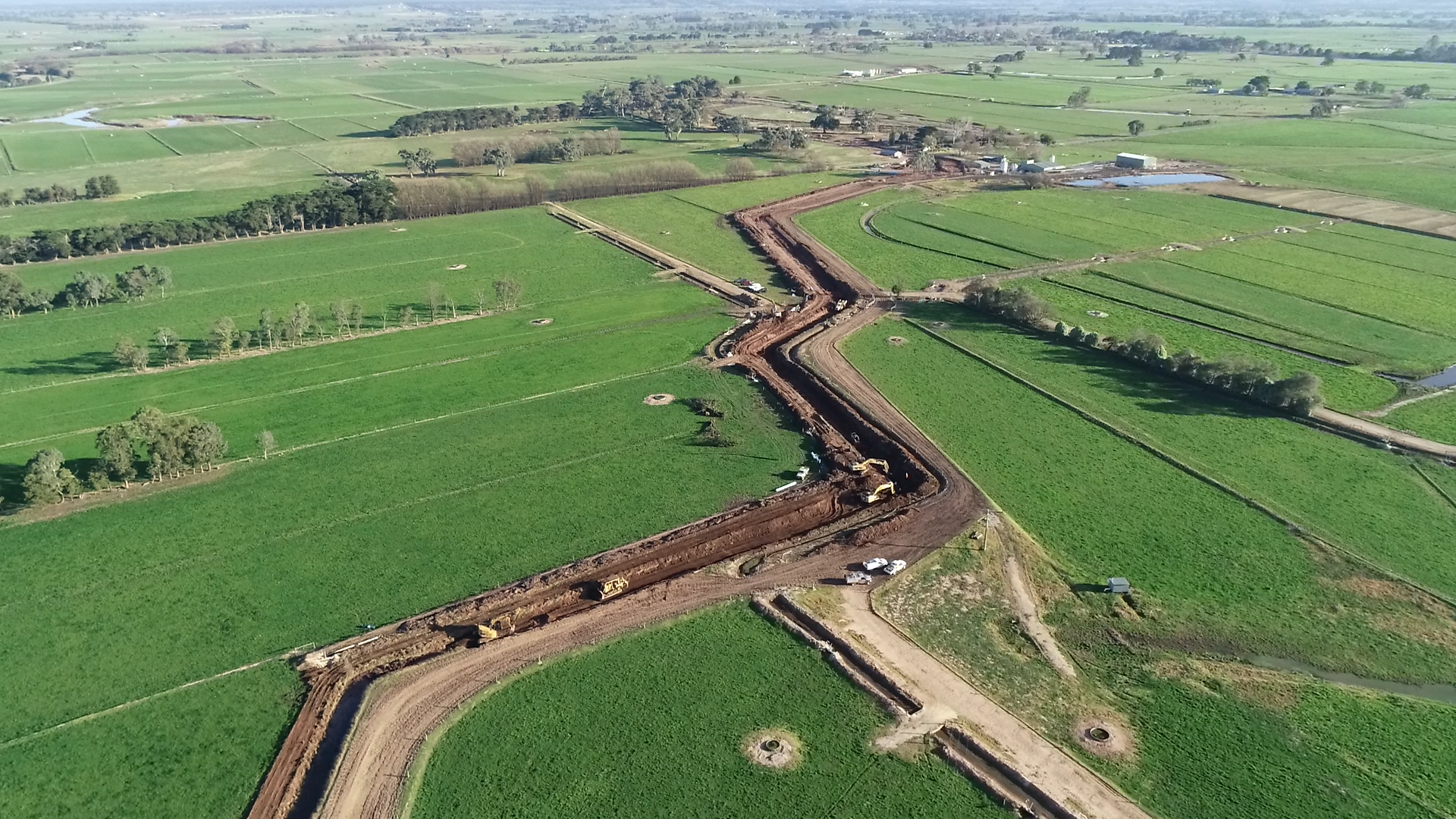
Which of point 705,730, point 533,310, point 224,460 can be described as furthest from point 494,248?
point 705,730

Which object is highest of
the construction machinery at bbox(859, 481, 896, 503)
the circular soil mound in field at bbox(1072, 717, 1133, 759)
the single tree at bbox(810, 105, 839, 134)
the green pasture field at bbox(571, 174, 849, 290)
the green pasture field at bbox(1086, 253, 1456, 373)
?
the single tree at bbox(810, 105, 839, 134)

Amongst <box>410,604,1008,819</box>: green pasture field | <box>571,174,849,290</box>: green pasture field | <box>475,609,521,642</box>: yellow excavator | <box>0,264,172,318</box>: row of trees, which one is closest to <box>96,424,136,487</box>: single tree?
<box>475,609,521,642</box>: yellow excavator

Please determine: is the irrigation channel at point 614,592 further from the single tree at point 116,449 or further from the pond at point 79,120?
the pond at point 79,120

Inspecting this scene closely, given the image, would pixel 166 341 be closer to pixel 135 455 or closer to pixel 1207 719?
pixel 135 455

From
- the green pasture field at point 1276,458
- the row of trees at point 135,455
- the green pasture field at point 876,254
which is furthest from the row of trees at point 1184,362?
the row of trees at point 135,455

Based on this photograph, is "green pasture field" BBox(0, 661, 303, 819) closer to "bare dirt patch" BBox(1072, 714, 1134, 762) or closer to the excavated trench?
the excavated trench

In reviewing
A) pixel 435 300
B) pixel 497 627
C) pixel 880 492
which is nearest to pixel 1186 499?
pixel 880 492
